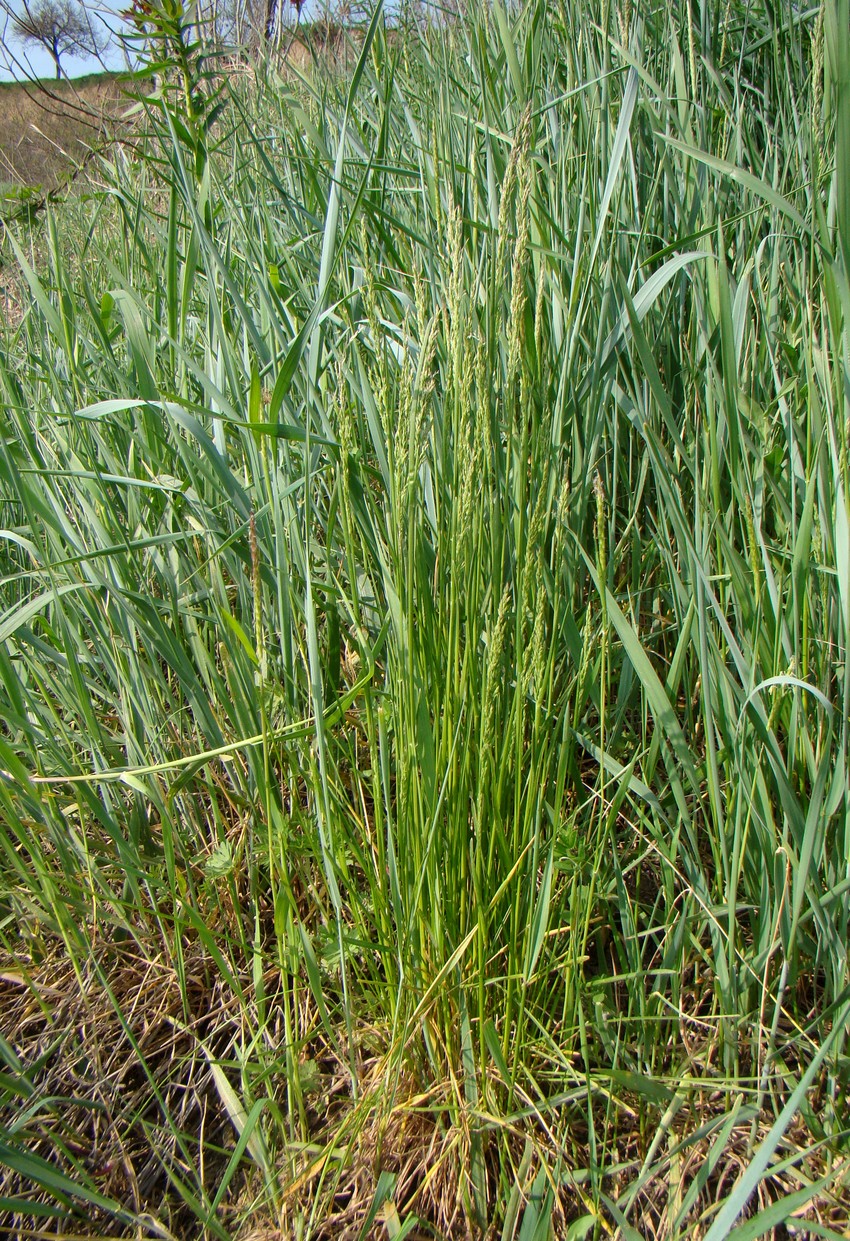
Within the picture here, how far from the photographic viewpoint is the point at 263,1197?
86 centimetres

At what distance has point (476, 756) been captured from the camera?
89 centimetres

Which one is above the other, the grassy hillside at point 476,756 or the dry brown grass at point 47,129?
the dry brown grass at point 47,129

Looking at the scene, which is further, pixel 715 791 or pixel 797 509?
pixel 797 509

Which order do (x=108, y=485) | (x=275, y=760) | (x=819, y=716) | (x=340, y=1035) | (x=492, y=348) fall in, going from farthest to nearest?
(x=108, y=485) → (x=275, y=760) → (x=340, y=1035) → (x=819, y=716) → (x=492, y=348)

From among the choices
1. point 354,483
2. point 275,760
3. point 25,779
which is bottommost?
point 275,760

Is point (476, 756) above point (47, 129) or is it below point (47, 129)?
below

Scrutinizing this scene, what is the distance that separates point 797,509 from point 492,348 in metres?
0.49

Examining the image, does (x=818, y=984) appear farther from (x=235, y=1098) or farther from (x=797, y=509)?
(x=235, y=1098)

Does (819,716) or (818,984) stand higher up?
(819,716)

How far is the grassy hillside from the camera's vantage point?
31.6 inches

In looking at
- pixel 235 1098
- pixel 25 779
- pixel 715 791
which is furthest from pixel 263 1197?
pixel 715 791

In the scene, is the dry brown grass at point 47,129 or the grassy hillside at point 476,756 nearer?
the grassy hillside at point 476,756

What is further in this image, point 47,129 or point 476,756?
point 47,129

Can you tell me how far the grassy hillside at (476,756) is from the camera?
31.6 inches
